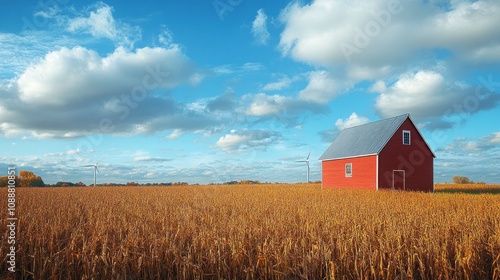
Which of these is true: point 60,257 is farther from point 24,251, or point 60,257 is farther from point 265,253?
point 265,253

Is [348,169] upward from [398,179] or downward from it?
upward

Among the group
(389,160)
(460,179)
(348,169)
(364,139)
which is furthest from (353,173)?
(460,179)

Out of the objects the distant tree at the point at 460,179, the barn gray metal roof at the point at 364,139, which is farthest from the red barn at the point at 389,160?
the distant tree at the point at 460,179

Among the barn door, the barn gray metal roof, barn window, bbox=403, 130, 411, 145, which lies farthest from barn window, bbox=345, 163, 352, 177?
barn window, bbox=403, 130, 411, 145

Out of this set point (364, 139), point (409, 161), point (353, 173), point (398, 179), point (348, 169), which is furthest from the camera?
point (364, 139)

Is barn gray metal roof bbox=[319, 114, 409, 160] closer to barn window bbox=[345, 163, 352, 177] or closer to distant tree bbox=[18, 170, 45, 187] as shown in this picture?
barn window bbox=[345, 163, 352, 177]

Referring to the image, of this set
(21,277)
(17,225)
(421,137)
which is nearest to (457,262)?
(21,277)

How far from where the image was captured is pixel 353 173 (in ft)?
134

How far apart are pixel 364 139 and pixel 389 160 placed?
5143 mm

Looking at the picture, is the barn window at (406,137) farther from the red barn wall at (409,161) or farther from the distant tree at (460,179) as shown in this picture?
the distant tree at (460,179)

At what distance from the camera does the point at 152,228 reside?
37.0 ft

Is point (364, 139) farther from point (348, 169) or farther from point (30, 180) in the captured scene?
point (30, 180)

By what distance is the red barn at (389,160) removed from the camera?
3738 cm

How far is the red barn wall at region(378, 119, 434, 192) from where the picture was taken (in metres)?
37.3
